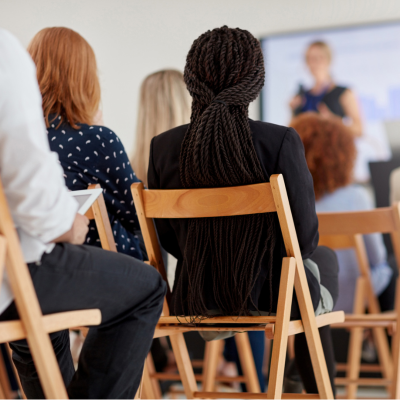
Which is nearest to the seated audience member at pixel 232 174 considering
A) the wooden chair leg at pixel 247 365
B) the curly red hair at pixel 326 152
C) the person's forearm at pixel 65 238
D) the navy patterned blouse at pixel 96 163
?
the navy patterned blouse at pixel 96 163

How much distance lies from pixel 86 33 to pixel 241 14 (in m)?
0.95

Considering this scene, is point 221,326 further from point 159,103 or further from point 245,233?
point 159,103

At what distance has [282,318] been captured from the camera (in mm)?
1085

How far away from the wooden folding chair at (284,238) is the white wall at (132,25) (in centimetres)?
187

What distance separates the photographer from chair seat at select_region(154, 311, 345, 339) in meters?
1.11

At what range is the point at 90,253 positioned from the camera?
89 centimetres

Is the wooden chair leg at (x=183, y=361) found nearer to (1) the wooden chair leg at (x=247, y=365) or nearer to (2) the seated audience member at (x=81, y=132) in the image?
(2) the seated audience member at (x=81, y=132)

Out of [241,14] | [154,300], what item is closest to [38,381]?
[154,300]

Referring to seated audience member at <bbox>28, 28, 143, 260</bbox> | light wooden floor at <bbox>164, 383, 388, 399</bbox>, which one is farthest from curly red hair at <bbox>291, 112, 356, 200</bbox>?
light wooden floor at <bbox>164, 383, 388, 399</bbox>

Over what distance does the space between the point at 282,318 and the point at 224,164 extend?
1.18 feet

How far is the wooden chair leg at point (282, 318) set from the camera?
3.54ft

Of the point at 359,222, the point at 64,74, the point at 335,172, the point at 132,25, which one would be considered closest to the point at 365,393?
the point at 335,172

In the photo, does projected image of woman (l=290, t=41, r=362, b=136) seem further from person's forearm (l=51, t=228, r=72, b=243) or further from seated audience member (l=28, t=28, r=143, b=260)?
person's forearm (l=51, t=228, r=72, b=243)

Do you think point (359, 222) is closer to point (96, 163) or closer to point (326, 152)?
point (326, 152)
